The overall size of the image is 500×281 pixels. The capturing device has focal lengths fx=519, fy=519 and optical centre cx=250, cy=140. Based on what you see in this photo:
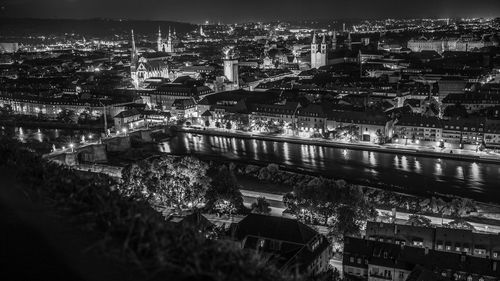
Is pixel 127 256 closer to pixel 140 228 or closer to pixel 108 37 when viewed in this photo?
pixel 140 228

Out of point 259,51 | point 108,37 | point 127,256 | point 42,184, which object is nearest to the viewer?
point 127,256

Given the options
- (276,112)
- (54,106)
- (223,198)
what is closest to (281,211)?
(223,198)

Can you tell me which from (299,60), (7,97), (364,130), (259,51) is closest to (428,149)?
(364,130)

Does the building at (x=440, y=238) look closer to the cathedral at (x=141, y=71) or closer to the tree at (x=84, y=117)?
the tree at (x=84, y=117)

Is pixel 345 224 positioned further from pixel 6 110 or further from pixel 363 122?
pixel 6 110

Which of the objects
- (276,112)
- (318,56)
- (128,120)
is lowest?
(128,120)

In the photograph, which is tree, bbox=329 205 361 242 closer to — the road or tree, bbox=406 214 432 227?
the road

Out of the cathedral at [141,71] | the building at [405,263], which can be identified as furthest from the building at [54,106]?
the building at [405,263]
